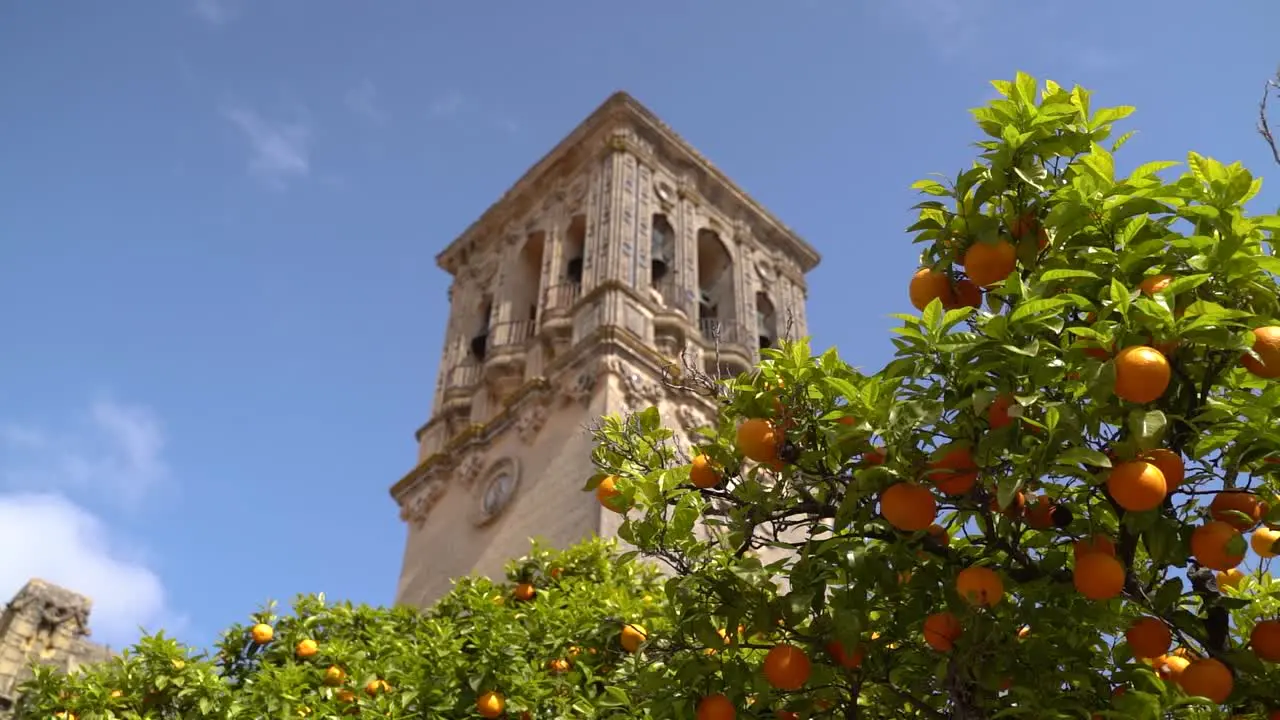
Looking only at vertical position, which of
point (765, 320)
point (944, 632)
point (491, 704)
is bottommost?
point (944, 632)

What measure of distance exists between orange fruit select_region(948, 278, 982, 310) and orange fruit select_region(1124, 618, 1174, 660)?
1465 millimetres

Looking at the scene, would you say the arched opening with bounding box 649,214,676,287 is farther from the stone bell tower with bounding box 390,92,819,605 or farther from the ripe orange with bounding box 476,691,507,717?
the ripe orange with bounding box 476,691,507,717

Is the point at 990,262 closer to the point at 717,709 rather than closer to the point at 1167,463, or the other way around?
the point at 1167,463

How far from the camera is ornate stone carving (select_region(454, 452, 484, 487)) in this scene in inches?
827

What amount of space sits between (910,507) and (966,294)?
1.17 metres

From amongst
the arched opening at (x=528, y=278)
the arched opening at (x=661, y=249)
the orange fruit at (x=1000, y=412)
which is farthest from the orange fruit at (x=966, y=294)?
the arched opening at (x=528, y=278)

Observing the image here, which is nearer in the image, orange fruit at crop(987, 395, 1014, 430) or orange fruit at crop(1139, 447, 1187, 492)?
orange fruit at crop(1139, 447, 1187, 492)

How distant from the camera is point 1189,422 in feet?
13.0

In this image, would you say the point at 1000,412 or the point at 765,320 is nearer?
the point at 1000,412

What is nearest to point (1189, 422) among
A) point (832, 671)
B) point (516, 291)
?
point (832, 671)

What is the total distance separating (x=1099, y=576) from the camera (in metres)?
3.91

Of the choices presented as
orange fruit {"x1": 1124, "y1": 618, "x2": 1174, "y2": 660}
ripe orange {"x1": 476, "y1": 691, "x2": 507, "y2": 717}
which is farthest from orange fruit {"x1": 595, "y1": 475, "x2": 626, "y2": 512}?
ripe orange {"x1": 476, "y1": 691, "x2": 507, "y2": 717}

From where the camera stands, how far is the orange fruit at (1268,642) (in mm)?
4168

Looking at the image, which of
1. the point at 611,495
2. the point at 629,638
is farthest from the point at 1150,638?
the point at 629,638
